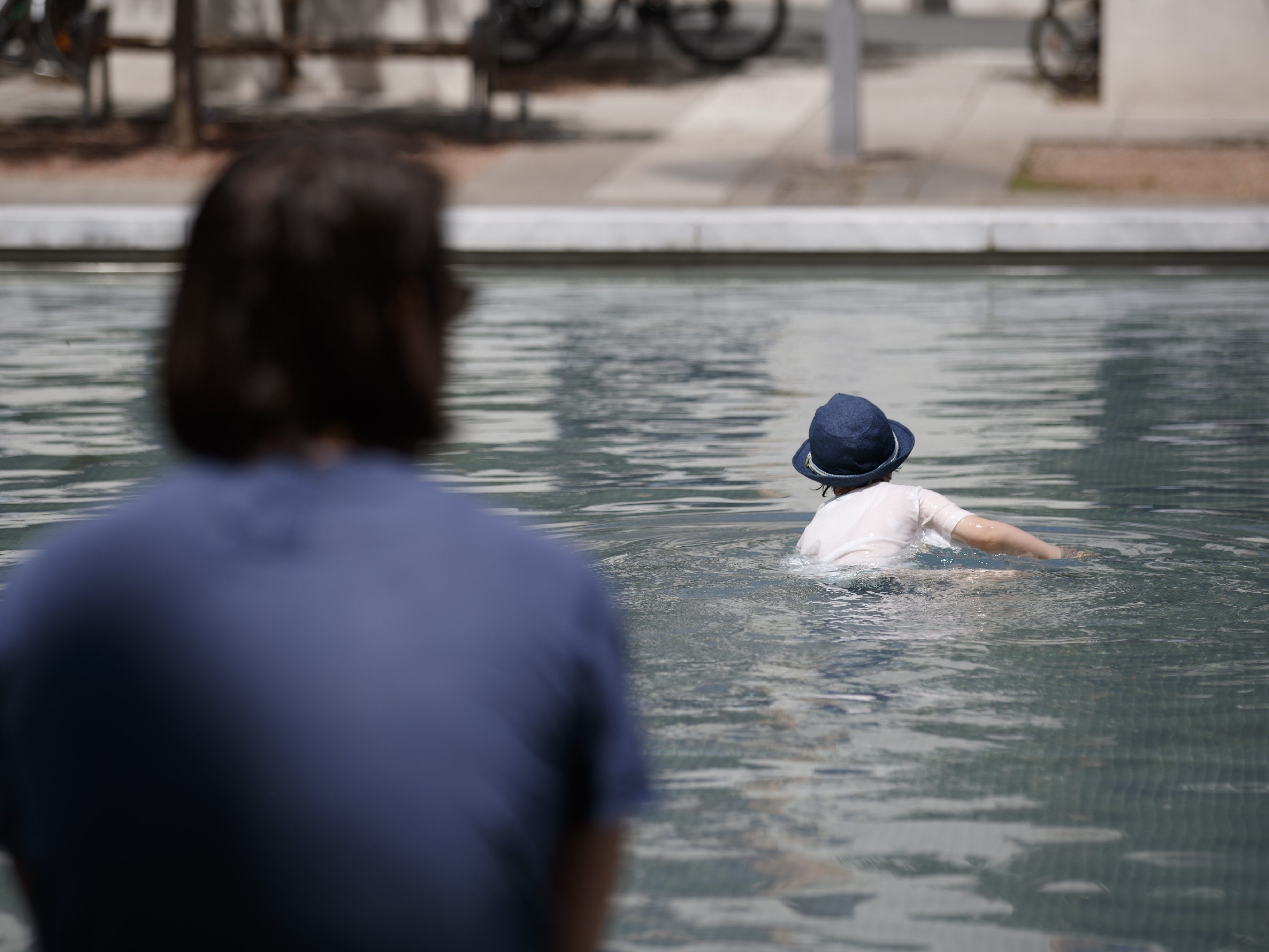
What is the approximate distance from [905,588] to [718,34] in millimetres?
19873

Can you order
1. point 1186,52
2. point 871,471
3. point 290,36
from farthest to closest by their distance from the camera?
point 290,36 → point 1186,52 → point 871,471

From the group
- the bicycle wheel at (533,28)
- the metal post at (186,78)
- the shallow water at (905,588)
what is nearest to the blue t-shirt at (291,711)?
the shallow water at (905,588)

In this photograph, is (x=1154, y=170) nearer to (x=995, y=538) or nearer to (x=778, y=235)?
(x=778, y=235)

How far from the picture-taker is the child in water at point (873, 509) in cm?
588

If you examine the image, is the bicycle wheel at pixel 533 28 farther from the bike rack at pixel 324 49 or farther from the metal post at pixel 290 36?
the bike rack at pixel 324 49

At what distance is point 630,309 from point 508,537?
1069cm

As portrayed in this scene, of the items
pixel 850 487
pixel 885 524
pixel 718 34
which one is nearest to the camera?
pixel 885 524

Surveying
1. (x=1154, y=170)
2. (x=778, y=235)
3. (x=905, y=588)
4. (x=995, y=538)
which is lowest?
(x=905, y=588)

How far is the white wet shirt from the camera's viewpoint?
5910 mm

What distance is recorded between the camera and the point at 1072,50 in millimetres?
21984

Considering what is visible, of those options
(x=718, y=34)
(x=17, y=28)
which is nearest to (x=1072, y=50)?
(x=718, y=34)

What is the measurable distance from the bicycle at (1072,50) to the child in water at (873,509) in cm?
1640

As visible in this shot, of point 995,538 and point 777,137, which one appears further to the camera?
point 777,137

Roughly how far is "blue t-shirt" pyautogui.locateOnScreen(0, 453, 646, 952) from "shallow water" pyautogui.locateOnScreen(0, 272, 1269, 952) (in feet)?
6.65
